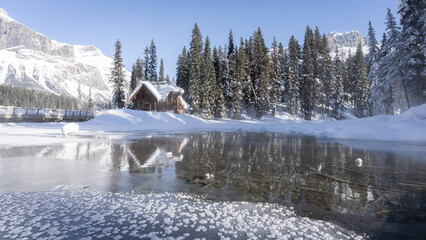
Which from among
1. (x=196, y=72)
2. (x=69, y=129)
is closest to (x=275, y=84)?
(x=196, y=72)

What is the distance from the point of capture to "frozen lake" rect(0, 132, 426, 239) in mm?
3590

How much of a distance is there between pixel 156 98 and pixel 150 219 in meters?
42.9

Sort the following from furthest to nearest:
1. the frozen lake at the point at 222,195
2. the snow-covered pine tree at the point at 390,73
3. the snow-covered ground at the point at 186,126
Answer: the snow-covered pine tree at the point at 390,73 → the snow-covered ground at the point at 186,126 → the frozen lake at the point at 222,195

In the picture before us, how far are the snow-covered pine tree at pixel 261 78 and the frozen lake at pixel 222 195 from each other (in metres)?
39.7

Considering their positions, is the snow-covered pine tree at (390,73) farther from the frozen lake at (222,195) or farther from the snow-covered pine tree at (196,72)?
the snow-covered pine tree at (196,72)

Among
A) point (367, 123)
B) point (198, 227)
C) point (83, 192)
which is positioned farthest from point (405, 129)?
point (83, 192)

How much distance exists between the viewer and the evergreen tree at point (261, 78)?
48.0 meters

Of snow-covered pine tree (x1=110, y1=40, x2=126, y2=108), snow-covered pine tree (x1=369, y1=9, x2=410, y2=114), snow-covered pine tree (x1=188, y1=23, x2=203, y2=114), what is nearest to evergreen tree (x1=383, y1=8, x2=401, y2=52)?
snow-covered pine tree (x1=369, y1=9, x2=410, y2=114)

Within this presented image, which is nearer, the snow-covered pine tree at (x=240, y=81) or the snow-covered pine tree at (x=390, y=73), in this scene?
the snow-covered pine tree at (x=390, y=73)

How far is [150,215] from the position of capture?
4082mm

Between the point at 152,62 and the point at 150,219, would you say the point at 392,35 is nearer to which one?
the point at 150,219

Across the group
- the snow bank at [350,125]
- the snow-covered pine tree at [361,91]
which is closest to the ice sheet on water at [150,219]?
the snow bank at [350,125]

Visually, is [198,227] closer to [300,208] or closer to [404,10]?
[300,208]

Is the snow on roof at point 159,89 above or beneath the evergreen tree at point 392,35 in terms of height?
beneath
